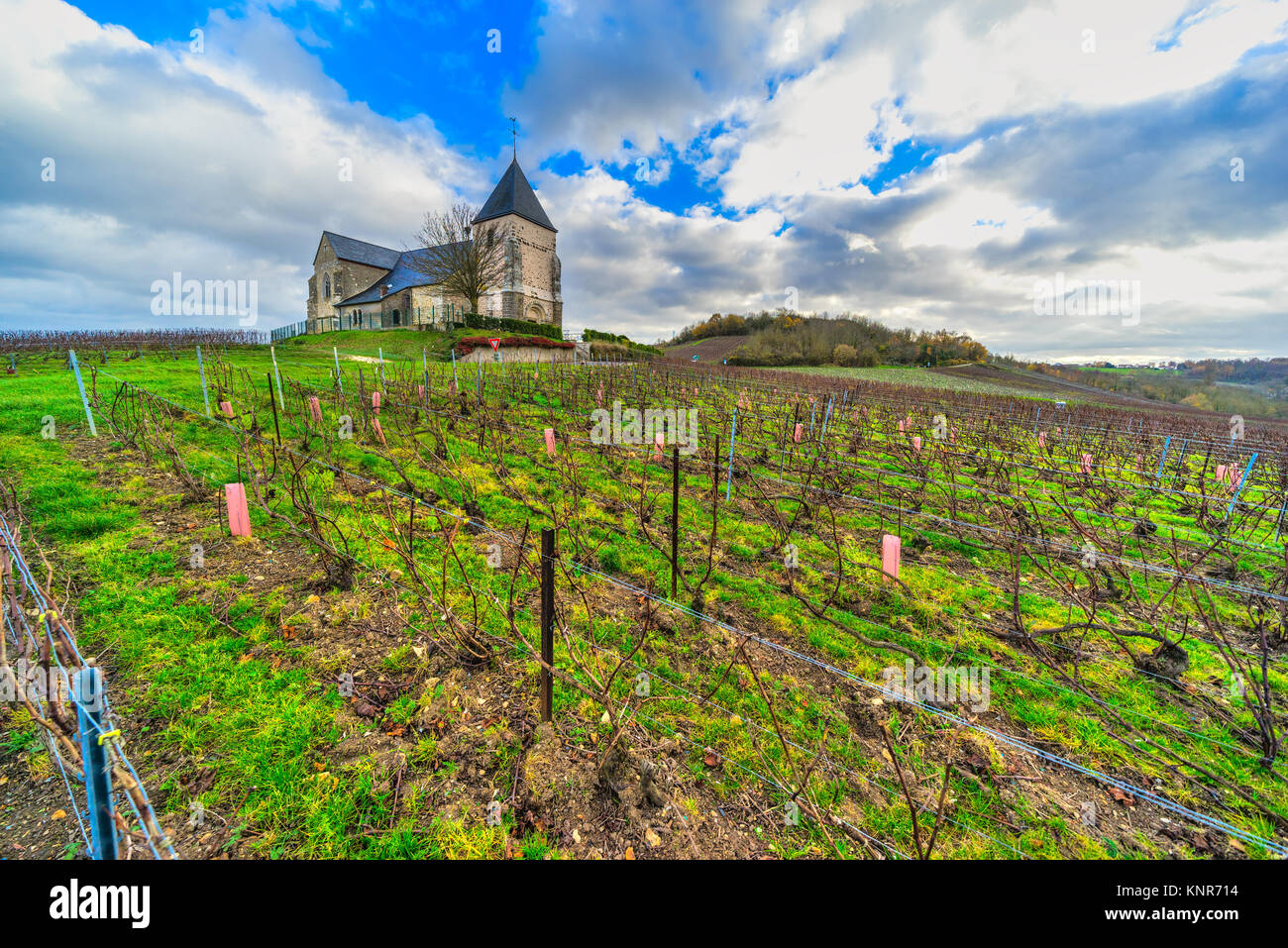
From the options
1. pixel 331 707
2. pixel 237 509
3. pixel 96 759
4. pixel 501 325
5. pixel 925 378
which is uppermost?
pixel 501 325

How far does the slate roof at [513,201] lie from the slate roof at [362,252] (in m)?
12.3

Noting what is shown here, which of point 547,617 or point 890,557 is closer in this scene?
point 547,617

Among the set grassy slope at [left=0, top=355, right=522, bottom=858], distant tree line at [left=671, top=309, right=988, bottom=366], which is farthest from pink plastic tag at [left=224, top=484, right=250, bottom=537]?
distant tree line at [left=671, top=309, right=988, bottom=366]

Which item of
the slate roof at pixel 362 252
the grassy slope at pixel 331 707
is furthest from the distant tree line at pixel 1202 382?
the slate roof at pixel 362 252

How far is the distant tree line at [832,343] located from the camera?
164 ft

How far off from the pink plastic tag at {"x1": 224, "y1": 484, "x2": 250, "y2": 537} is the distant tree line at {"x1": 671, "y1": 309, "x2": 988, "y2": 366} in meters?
46.6

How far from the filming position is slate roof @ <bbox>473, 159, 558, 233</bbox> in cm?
3838

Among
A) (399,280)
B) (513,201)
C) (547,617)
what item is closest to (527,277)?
(513,201)

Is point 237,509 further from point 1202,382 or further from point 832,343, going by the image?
point 1202,382

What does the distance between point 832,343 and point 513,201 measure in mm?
37398

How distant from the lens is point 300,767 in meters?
2.24

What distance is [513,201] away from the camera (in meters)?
38.4

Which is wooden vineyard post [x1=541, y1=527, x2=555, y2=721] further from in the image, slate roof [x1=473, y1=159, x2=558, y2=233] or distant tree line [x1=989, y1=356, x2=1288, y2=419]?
distant tree line [x1=989, y1=356, x2=1288, y2=419]

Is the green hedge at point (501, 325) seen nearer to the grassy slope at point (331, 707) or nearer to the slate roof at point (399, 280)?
the slate roof at point (399, 280)
